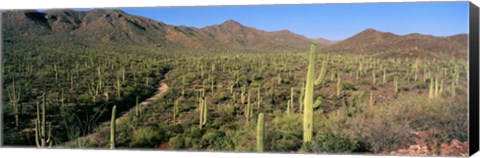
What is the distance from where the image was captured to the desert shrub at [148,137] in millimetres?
16828

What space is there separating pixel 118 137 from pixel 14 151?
2.14 meters

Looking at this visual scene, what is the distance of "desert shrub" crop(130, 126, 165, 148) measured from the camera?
663 inches

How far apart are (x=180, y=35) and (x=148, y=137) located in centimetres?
235

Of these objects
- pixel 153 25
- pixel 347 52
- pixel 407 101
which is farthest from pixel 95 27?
pixel 407 101

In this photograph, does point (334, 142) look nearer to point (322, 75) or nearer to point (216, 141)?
point (322, 75)

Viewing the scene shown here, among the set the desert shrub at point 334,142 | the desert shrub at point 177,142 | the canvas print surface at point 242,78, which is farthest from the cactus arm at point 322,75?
the desert shrub at point 177,142

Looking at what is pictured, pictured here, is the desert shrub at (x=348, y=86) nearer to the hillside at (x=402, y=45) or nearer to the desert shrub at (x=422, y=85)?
the hillside at (x=402, y=45)

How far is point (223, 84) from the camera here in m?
17.0

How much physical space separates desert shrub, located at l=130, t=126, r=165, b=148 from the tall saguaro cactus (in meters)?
2.88

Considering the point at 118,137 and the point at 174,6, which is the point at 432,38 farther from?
the point at 118,137

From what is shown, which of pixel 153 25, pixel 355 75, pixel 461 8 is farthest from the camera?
pixel 153 25

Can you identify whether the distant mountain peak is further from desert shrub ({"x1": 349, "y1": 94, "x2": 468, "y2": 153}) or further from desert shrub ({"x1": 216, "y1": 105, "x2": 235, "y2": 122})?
desert shrub ({"x1": 349, "y1": 94, "x2": 468, "y2": 153})

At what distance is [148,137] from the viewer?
55.4 feet

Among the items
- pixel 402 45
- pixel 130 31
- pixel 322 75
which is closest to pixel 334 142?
pixel 322 75
